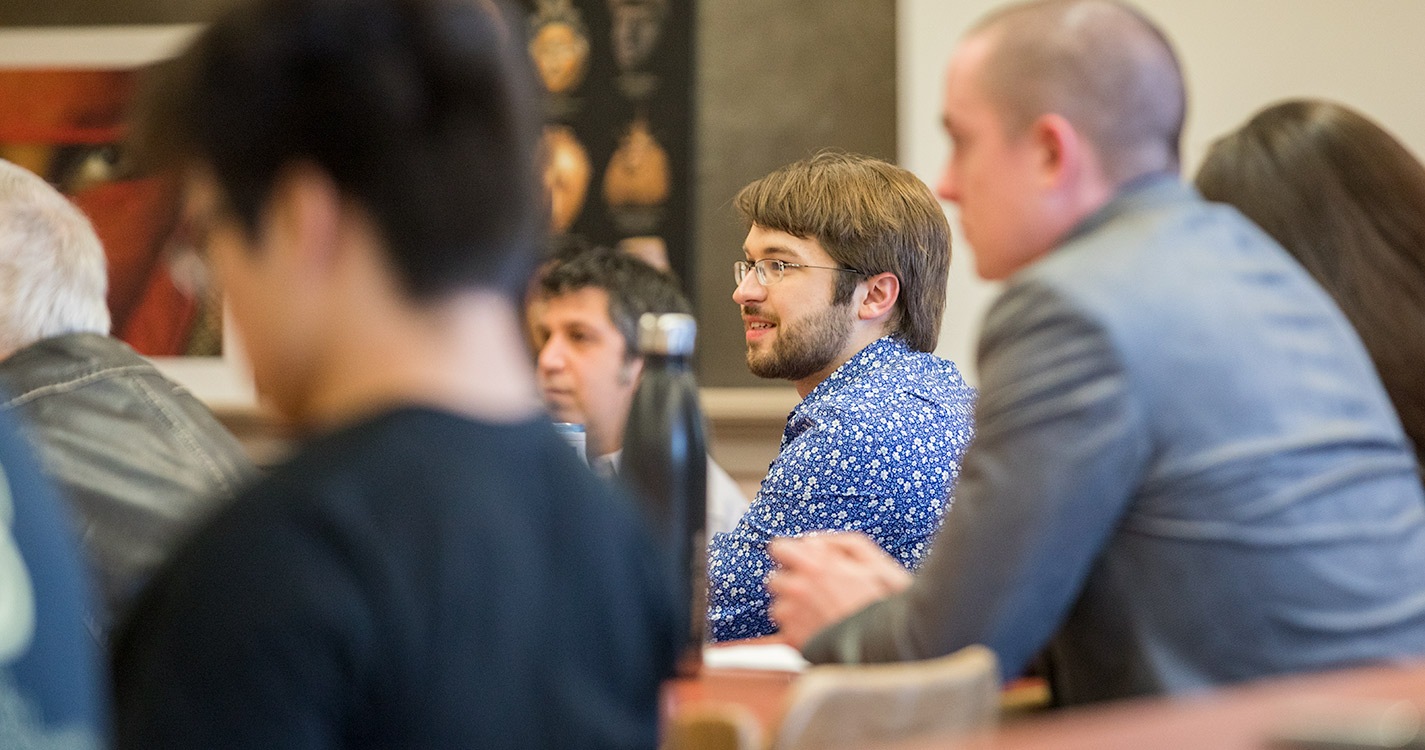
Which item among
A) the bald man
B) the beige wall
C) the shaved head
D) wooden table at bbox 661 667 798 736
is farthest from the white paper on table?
the beige wall

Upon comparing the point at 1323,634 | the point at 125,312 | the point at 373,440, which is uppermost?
the point at 373,440

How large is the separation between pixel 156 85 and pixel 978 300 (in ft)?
10.3

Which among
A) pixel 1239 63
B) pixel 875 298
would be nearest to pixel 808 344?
pixel 875 298

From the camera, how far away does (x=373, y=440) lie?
743mm

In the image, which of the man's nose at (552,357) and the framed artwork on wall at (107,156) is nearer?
the man's nose at (552,357)

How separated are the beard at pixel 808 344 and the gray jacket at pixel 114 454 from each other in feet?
3.47

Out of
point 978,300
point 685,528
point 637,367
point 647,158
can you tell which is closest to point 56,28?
point 647,158

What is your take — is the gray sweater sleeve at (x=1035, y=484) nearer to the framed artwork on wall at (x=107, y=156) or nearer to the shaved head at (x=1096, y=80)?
the shaved head at (x=1096, y=80)

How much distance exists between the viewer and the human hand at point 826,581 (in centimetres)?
149

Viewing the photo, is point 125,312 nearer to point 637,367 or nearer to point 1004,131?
point 637,367

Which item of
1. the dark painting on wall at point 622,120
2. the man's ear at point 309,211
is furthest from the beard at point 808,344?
the man's ear at point 309,211

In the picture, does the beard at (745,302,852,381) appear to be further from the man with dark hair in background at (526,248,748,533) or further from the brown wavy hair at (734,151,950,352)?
the man with dark hair in background at (526,248,748,533)

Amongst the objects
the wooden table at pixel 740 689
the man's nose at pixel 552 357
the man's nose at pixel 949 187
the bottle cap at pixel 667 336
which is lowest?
the man's nose at pixel 552 357

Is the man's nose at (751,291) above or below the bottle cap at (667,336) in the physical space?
below
